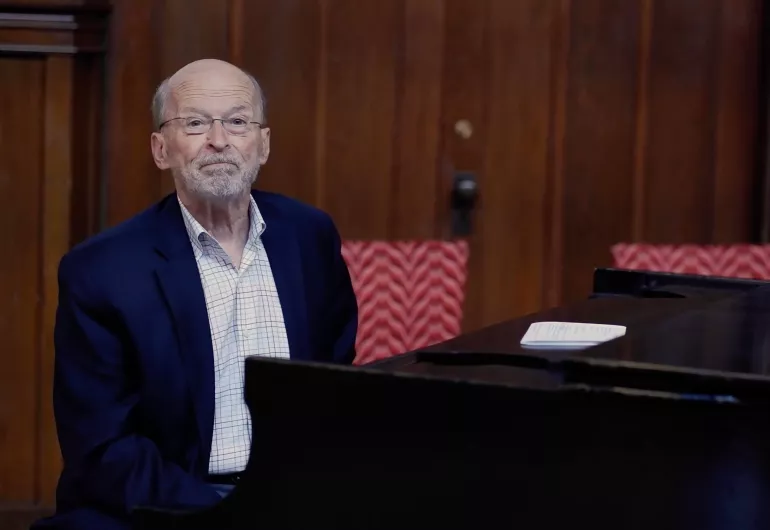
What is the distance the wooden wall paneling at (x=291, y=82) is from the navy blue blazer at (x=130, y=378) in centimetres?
145

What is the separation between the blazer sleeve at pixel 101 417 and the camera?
1765 millimetres

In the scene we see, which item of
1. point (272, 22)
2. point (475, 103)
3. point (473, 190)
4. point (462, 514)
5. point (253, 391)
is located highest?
point (272, 22)

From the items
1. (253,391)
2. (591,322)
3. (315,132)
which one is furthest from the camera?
(315,132)

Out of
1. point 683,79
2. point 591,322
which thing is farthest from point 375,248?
point 683,79

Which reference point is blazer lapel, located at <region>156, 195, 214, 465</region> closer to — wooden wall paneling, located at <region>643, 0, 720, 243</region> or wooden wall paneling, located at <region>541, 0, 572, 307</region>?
wooden wall paneling, located at <region>541, 0, 572, 307</region>

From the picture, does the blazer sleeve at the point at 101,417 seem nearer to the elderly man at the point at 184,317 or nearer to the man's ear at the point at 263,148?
the elderly man at the point at 184,317

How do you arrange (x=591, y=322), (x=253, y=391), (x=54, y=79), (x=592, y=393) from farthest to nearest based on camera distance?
(x=54, y=79)
(x=591, y=322)
(x=253, y=391)
(x=592, y=393)

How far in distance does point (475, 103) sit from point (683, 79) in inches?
25.7

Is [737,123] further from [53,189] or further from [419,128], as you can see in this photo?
[53,189]

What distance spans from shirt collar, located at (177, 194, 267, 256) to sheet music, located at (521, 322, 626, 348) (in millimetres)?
593

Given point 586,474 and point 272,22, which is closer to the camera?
point 586,474

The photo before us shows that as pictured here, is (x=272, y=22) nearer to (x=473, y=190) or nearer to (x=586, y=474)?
(x=473, y=190)

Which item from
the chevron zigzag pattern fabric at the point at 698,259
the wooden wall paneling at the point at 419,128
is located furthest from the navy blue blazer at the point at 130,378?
the wooden wall paneling at the point at 419,128

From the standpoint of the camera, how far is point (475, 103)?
3488mm
